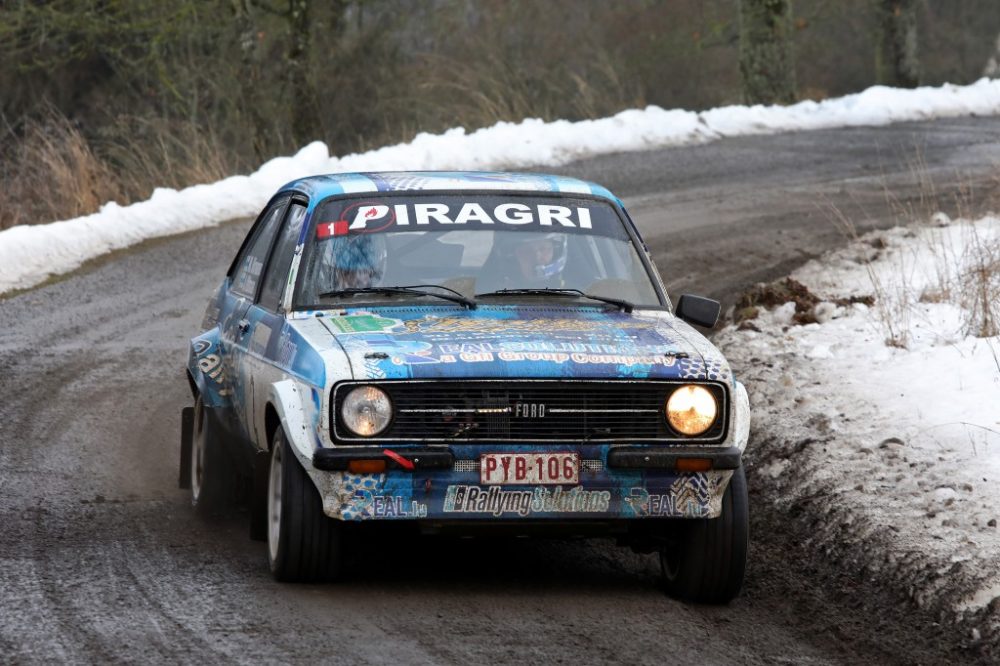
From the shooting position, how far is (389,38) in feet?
104

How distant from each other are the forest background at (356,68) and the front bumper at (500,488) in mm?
13174

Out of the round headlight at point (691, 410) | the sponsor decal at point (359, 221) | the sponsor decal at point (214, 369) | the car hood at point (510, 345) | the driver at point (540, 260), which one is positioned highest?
the sponsor decal at point (359, 221)

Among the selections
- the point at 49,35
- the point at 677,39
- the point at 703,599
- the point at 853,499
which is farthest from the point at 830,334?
the point at 677,39

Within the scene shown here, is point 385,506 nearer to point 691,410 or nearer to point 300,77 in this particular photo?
point 691,410

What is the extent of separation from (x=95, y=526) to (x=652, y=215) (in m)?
9.70

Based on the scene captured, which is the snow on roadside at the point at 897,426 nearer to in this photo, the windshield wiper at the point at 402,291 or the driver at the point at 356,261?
the windshield wiper at the point at 402,291

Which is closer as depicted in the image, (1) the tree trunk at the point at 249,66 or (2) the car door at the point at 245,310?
(2) the car door at the point at 245,310

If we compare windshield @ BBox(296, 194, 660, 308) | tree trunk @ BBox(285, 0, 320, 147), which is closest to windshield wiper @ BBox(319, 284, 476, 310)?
windshield @ BBox(296, 194, 660, 308)

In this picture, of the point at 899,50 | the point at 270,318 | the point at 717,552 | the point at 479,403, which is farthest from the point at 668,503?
the point at 899,50

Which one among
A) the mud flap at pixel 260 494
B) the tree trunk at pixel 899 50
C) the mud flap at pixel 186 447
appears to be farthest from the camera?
the tree trunk at pixel 899 50

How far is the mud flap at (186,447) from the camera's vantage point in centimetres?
778

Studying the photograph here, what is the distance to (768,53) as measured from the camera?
2673 cm

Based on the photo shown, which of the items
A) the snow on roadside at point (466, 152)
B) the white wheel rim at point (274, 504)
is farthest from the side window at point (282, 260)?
the snow on roadside at point (466, 152)

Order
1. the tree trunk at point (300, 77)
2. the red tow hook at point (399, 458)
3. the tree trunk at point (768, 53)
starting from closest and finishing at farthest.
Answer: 1. the red tow hook at point (399, 458)
2. the tree trunk at point (300, 77)
3. the tree trunk at point (768, 53)
